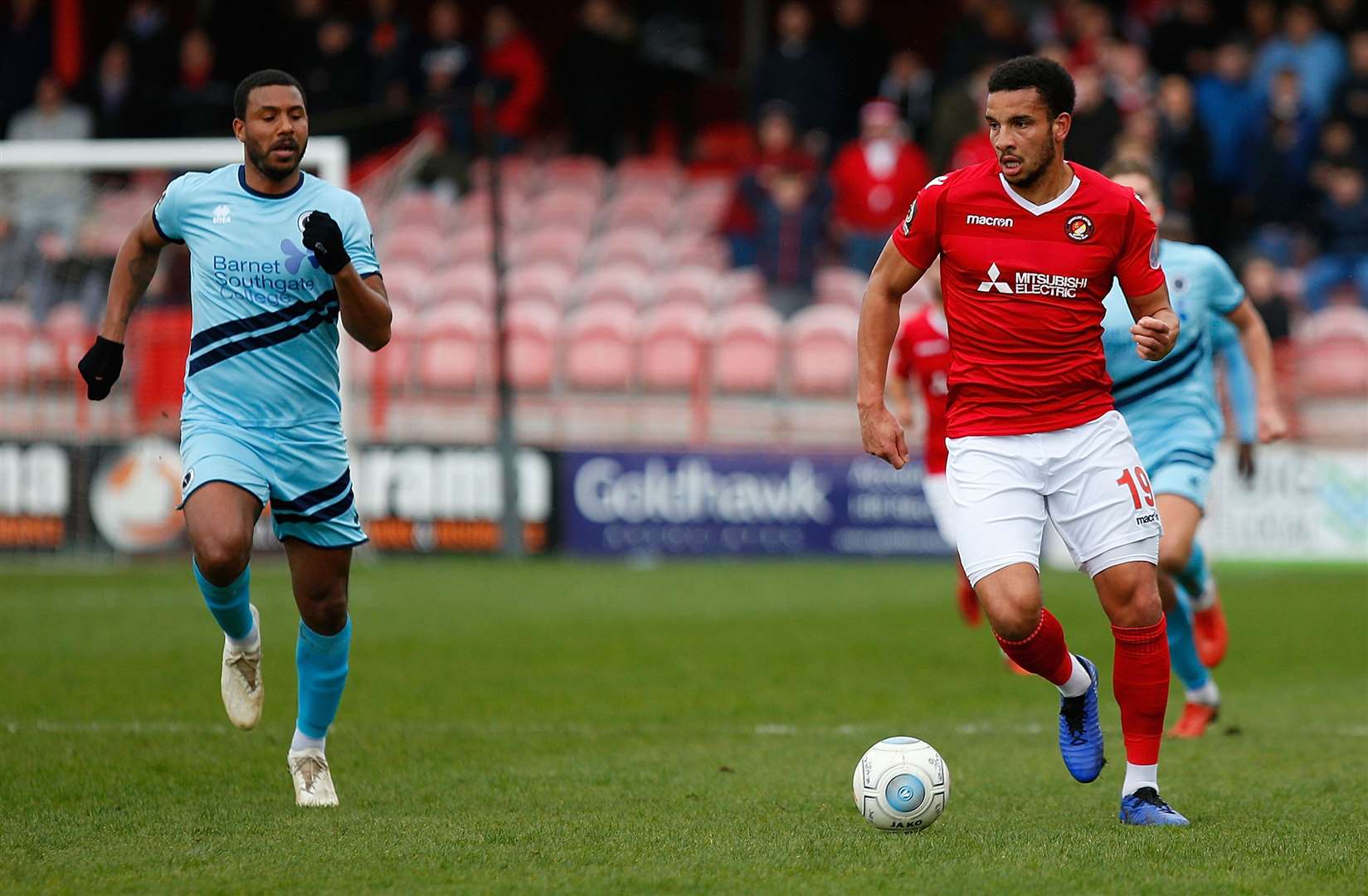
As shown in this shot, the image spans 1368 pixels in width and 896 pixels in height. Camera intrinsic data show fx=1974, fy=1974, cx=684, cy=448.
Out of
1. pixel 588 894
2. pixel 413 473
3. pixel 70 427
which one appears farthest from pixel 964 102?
pixel 588 894

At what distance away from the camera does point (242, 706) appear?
22.6ft

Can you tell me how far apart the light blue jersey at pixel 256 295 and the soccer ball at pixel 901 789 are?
2230 mm

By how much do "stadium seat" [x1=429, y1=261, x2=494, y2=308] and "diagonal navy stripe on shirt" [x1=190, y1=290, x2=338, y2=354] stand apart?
1257cm

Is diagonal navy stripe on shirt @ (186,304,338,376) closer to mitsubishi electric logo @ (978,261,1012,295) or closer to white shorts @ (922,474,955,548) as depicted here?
mitsubishi electric logo @ (978,261,1012,295)

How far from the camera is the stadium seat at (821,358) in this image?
58.8ft

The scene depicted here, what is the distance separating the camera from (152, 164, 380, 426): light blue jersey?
6562 mm

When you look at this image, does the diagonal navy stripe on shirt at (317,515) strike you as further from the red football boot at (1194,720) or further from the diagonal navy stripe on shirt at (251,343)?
the red football boot at (1194,720)

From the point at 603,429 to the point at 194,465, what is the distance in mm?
11469

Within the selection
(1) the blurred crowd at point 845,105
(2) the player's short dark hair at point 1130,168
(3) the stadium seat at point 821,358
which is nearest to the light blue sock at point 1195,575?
(2) the player's short dark hair at point 1130,168

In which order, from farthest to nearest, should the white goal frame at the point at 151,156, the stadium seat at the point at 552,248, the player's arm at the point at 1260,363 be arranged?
the stadium seat at the point at 552,248, the white goal frame at the point at 151,156, the player's arm at the point at 1260,363

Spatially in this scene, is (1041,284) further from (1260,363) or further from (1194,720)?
(1194,720)

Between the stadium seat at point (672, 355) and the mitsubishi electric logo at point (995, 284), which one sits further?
the stadium seat at point (672, 355)

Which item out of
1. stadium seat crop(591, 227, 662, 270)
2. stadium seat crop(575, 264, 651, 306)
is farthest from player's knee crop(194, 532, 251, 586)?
stadium seat crop(591, 227, 662, 270)

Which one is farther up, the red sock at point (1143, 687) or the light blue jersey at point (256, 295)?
the light blue jersey at point (256, 295)
